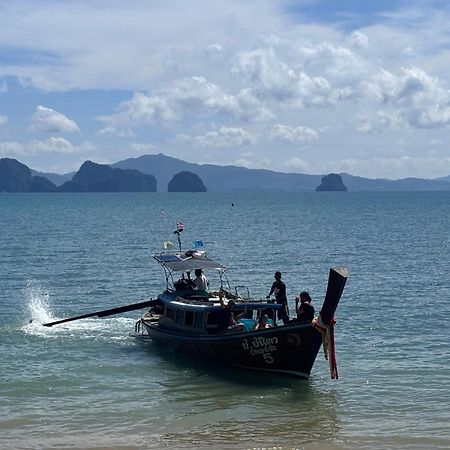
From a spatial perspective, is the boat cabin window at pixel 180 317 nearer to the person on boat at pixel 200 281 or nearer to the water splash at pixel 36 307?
the person on boat at pixel 200 281

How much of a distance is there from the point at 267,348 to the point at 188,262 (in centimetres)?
686

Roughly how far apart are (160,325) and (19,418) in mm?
10032

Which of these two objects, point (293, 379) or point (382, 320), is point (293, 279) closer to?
point (382, 320)

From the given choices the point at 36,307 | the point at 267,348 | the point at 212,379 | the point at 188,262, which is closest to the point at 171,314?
the point at 188,262

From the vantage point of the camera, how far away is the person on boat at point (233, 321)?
29062mm

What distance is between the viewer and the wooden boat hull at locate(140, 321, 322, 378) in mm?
26906

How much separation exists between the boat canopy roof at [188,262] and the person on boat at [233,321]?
119 inches

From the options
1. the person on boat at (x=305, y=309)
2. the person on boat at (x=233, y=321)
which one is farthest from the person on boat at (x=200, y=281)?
the person on boat at (x=305, y=309)

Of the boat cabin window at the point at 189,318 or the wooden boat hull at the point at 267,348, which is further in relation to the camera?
the boat cabin window at the point at 189,318

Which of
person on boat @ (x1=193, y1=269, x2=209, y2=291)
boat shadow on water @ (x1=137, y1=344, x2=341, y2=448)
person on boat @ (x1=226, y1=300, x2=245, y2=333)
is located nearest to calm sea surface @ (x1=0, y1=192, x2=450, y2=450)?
boat shadow on water @ (x1=137, y1=344, x2=341, y2=448)

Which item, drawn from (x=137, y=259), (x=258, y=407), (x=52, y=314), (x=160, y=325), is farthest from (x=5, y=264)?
(x=258, y=407)

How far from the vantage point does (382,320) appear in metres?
37.2

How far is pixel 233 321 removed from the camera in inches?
1164

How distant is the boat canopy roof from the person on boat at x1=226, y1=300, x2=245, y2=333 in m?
3.02
